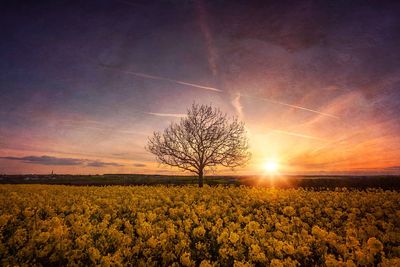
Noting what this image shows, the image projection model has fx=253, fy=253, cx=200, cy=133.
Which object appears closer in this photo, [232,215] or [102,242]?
[102,242]

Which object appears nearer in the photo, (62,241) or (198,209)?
(62,241)

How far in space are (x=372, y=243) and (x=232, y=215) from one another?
4.62 meters

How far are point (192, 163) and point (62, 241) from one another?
26.9 metres

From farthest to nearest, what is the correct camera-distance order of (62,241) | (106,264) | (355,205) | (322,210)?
1. (355,205)
2. (322,210)
3. (62,241)
4. (106,264)

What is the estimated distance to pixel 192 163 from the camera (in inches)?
1277

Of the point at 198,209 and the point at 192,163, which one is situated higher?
the point at 192,163

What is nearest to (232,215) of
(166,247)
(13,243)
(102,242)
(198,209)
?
(198,209)

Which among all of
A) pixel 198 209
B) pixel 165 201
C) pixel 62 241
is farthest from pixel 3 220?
pixel 165 201

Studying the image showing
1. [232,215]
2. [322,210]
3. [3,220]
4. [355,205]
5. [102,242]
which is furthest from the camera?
[355,205]

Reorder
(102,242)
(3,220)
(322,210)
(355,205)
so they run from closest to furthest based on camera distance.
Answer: (102,242) → (3,220) → (322,210) → (355,205)

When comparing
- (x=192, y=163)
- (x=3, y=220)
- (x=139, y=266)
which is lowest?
(x=139, y=266)

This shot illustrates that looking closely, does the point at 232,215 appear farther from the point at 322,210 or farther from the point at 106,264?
the point at 106,264

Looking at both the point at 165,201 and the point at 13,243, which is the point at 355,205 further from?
the point at 13,243

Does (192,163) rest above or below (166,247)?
above
